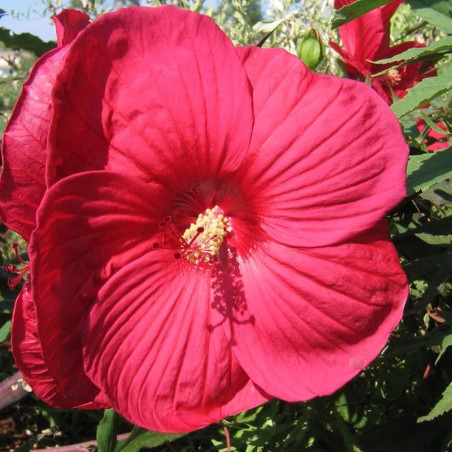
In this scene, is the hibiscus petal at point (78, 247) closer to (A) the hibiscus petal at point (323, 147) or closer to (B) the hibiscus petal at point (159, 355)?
(B) the hibiscus petal at point (159, 355)

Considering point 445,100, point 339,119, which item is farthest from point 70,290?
point 445,100

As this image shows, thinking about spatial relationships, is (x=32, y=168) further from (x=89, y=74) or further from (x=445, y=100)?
(x=445, y=100)

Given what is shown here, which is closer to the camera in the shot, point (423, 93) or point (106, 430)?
point (423, 93)

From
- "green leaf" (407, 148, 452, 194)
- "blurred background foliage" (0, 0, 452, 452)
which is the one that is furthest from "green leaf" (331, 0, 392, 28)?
"green leaf" (407, 148, 452, 194)

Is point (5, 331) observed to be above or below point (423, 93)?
below

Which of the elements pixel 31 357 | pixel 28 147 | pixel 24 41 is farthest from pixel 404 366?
pixel 24 41

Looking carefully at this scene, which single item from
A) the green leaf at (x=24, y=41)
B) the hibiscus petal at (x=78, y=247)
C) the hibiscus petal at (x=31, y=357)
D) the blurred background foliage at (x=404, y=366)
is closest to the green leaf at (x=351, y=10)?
the blurred background foliage at (x=404, y=366)

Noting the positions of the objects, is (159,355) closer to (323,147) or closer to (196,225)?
(196,225)
